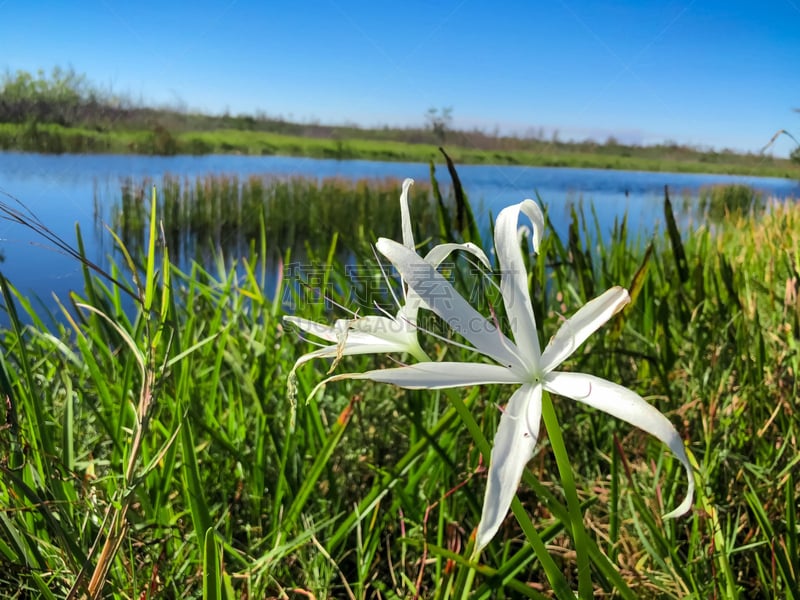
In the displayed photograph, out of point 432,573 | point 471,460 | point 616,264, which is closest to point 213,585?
point 432,573

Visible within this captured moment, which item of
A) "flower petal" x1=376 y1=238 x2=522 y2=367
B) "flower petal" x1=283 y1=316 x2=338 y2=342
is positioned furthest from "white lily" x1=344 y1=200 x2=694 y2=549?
"flower petal" x1=283 y1=316 x2=338 y2=342

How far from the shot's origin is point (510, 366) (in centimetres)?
48

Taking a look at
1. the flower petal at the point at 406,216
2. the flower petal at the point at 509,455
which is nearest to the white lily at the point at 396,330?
the flower petal at the point at 406,216

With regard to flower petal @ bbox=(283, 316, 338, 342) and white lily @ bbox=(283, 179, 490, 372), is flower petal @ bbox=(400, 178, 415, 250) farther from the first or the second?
flower petal @ bbox=(283, 316, 338, 342)

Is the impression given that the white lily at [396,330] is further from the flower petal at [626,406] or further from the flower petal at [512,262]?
the flower petal at [626,406]

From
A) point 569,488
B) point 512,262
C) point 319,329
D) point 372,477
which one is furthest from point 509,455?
point 372,477


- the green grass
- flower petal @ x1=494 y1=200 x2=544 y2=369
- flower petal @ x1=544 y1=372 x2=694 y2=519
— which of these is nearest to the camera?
flower petal @ x1=544 y1=372 x2=694 y2=519

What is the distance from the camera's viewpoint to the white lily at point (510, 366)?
43cm

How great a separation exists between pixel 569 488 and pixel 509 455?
57mm

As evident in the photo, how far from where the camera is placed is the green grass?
2.43ft

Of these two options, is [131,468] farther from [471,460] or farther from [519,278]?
[471,460]

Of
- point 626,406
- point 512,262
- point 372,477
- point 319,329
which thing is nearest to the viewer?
point 626,406

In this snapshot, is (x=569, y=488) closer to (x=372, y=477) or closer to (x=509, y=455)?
(x=509, y=455)

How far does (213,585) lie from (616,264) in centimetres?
142
